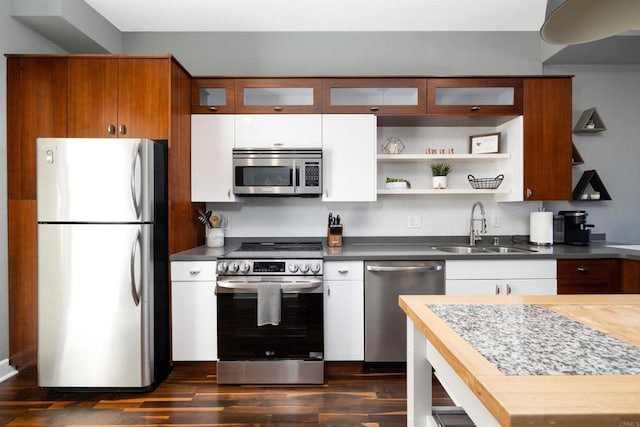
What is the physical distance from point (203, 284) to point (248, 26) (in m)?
2.23

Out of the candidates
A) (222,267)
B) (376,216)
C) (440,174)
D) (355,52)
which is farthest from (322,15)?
(222,267)

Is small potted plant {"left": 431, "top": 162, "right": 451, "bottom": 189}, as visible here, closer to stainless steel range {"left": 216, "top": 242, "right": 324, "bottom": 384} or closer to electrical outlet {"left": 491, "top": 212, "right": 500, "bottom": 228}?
electrical outlet {"left": 491, "top": 212, "right": 500, "bottom": 228}

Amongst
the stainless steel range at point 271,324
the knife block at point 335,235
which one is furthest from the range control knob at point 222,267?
the knife block at point 335,235

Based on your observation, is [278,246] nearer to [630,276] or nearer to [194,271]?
[194,271]

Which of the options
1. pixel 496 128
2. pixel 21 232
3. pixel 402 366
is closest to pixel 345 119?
pixel 496 128

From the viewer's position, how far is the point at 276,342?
241cm

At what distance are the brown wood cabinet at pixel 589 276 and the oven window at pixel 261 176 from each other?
85.6 inches

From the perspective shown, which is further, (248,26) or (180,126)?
(248,26)

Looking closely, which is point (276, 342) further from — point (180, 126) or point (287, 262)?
point (180, 126)

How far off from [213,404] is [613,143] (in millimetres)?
3915

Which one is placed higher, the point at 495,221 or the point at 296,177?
the point at 296,177

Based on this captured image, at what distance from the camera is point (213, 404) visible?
7.11 ft

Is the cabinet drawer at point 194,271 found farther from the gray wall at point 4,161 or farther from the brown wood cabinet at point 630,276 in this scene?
the brown wood cabinet at point 630,276

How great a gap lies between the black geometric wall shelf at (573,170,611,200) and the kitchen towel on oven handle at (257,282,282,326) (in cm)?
272
